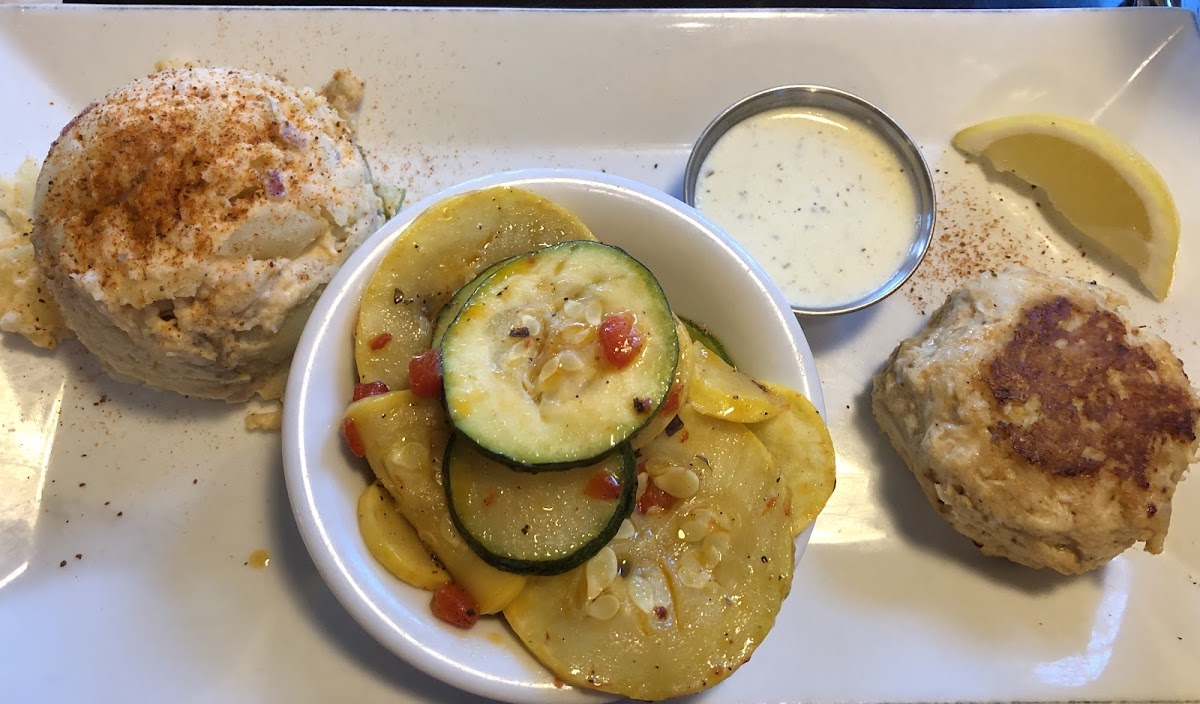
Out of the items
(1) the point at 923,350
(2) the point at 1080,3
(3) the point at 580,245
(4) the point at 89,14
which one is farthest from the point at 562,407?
(2) the point at 1080,3

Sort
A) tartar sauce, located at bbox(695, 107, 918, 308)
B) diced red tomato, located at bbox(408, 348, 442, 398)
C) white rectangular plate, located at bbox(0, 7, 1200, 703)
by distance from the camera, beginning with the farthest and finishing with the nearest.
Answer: tartar sauce, located at bbox(695, 107, 918, 308), white rectangular plate, located at bbox(0, 7, 1200, 703), diced red tomato, located at bbox(408, 348, 442, 398)

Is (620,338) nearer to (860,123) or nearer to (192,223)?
(192,223)

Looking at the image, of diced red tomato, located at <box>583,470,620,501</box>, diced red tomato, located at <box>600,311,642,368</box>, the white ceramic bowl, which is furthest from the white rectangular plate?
diced red tomato, located at <box>600,311,642,368</box>

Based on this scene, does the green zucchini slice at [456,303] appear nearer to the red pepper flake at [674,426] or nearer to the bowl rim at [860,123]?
the red pepper flake at [674,426]

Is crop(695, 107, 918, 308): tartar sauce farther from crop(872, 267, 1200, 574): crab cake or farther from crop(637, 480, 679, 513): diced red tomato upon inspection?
crop(637, 480, 679, 513): diced red tomato

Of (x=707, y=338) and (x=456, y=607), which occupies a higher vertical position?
(x=707, y=338)

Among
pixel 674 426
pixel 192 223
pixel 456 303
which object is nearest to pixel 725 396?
pixel 674 426

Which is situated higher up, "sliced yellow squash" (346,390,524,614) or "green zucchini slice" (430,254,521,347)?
"green zucchini slice" (430,254,521,347)

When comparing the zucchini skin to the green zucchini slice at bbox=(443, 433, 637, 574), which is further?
the zucchini skin
